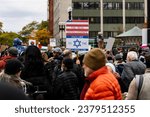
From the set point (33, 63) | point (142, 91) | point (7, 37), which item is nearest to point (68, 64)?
point (33, 63)

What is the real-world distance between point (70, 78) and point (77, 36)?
8.66m

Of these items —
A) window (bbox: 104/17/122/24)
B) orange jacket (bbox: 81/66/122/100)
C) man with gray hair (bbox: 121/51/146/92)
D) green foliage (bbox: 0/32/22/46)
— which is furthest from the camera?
green foliage (bbox: 0/32/22/46)

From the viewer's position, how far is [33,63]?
9.38 metres

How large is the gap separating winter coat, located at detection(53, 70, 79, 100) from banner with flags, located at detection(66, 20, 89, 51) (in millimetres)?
8097

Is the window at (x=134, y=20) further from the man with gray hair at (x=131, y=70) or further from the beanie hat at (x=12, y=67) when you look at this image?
the beanie hat at (x=12, y=67)

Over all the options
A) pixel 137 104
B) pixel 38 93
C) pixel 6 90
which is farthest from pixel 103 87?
pixel 38 93

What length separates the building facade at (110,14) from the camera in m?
103

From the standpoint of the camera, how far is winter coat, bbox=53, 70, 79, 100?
948 centimetres

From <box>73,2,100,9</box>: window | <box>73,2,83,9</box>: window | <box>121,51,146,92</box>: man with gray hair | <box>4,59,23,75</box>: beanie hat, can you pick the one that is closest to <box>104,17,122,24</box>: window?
<box>73,2,100,9</box>: window

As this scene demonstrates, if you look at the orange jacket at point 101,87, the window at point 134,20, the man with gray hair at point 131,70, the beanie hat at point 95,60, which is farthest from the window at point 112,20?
the orange jacket at point 101,87

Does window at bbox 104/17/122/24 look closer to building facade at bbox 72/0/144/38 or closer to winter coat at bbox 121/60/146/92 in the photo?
building facade at bbox 72/0/144/38

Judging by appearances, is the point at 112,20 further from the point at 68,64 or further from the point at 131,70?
the point at 68,64

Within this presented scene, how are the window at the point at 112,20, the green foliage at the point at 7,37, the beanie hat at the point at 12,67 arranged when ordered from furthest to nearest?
1. the green foliage at the point at 7,37
2. the window at the point at 112,20
3. the beanie hat at the point at 12,67

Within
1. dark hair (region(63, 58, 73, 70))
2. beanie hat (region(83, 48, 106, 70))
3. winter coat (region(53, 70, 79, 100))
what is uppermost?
beanie hat (region(83, 48, 106, 70))
